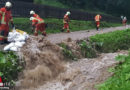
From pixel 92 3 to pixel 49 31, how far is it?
26718mm

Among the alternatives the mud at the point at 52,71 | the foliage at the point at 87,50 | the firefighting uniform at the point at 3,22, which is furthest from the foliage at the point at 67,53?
the firefighting uniform at the point at 3,22

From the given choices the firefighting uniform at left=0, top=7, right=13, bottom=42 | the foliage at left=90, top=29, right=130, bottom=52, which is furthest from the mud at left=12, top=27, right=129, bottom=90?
the foliage at left=90, top=29, right=130, bottom=52

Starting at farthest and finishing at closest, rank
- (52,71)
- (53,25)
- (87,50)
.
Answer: (53,25) < (87,50) < (52,71)

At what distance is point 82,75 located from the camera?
30.1 feet

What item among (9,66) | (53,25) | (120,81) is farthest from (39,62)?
(53,25)

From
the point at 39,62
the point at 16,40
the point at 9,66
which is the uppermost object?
the point at 16,40

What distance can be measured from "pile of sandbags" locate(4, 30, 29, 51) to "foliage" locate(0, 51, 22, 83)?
46 centimetres

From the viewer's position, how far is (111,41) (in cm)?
1532

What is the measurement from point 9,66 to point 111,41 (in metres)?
7.80

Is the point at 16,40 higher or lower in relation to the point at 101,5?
lower

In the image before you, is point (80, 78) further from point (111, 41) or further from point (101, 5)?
point (101, 5)

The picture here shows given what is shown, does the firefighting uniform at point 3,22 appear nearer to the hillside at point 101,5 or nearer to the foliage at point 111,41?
the foliage at point 111,41

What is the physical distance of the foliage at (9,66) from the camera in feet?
28.2

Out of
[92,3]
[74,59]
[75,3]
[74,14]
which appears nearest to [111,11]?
[92,3]
